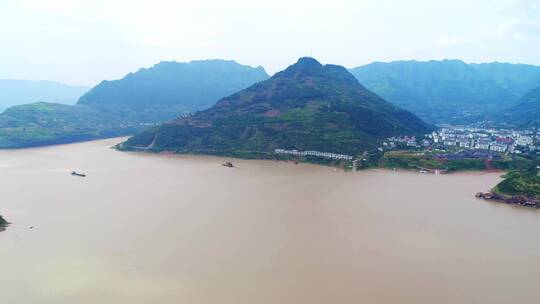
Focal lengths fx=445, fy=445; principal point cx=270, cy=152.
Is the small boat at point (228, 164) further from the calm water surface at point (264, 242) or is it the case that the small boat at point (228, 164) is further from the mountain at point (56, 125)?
the mountain at point (56, 125)

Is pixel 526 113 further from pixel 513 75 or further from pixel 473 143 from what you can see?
pixel 513 75

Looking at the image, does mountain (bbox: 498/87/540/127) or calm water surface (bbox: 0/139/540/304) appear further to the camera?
mountain (bbox: 498/87/540/127)

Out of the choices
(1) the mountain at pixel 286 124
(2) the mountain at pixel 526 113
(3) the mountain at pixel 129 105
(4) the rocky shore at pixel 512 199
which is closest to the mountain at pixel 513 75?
(2) the mountain at pixel 526 113

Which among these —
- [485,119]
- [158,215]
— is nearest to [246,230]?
[158,215]

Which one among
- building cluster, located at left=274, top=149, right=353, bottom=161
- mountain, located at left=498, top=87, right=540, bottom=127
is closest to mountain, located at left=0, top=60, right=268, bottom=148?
building cluster, located at left=274, top=149, right=353, bottom=161

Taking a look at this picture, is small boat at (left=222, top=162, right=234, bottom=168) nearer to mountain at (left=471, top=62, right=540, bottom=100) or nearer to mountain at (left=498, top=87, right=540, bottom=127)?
mountain at (left=498, top=87, right=540, bottom=127)
